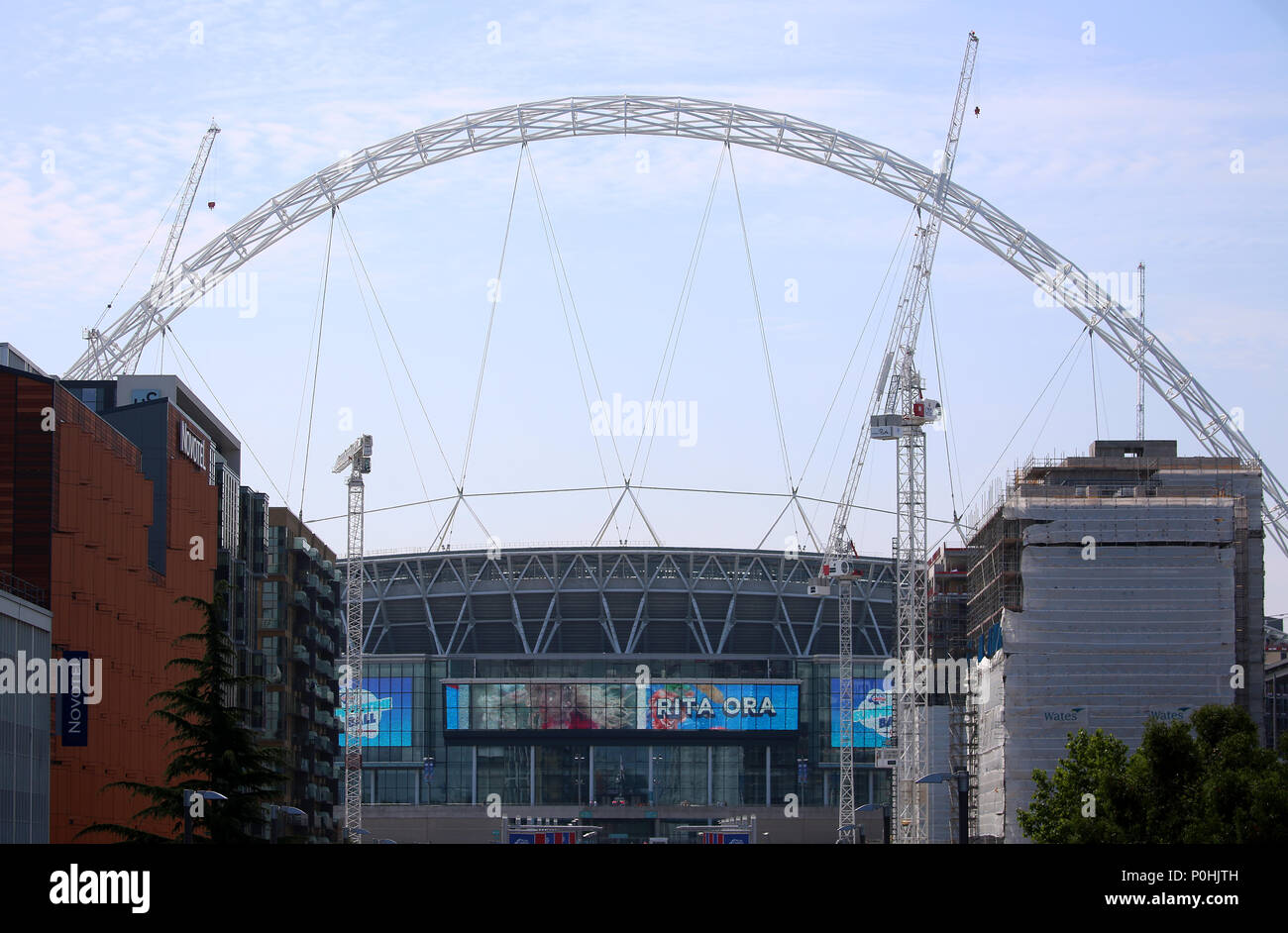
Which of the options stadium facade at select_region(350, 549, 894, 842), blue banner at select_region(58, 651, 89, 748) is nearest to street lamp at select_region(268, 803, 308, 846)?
blue banner at select_region(58, 651, 89, 748)

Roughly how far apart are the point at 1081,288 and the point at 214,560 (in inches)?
2506

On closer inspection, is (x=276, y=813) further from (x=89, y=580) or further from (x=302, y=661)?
(x=89, y=580)

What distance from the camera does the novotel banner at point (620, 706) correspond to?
→ 191 meters

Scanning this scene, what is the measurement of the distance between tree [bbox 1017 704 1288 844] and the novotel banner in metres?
112

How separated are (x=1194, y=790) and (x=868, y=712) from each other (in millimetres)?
119882

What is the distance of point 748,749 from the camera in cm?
19125

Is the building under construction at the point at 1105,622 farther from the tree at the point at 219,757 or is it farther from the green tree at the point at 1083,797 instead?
the tree at the point at 219,757

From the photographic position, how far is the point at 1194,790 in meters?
71.3

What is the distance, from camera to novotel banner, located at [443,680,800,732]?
19075cm

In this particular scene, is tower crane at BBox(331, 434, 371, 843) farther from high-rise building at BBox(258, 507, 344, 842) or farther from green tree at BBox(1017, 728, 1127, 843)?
green tree at BBox(1017, 728, 1127, 843)

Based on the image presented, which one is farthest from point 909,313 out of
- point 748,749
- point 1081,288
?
point 748,749
